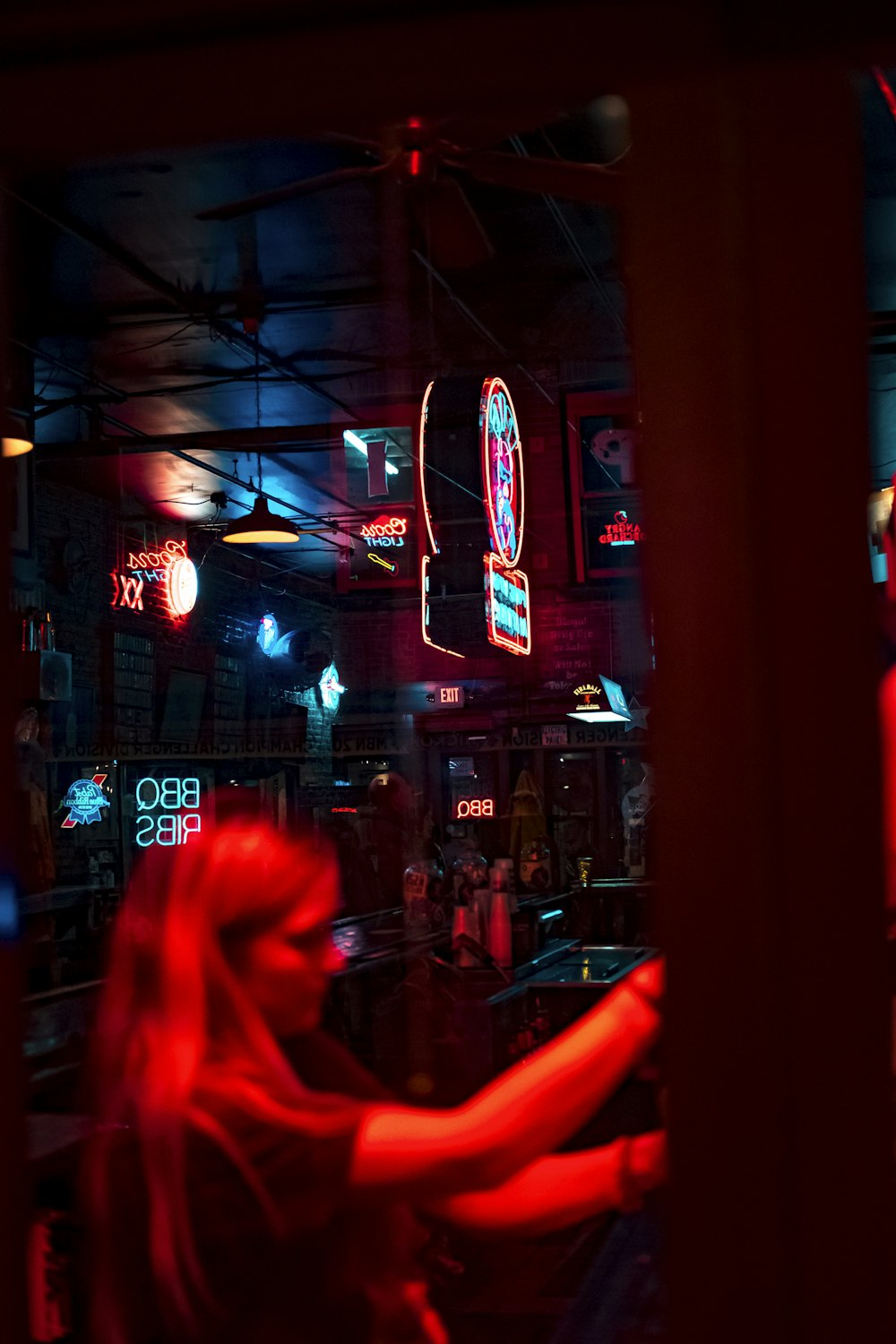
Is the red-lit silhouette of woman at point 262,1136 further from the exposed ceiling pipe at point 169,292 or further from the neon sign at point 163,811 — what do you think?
the neon sign at point 163,811

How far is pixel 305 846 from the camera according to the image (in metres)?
1.87

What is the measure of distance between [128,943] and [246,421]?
10088 millimetres

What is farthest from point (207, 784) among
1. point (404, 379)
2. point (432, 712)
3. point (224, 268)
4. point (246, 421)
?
point (224, 268)

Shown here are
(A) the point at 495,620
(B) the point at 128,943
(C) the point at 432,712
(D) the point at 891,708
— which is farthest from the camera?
(C) the point at 432,712

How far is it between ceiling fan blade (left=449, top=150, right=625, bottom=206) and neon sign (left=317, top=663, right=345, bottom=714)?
11.6 meters

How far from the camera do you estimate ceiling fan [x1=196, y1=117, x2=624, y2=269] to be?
376cm

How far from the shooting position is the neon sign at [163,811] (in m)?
12.3

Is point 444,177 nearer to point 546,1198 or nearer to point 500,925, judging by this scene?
point 500,925

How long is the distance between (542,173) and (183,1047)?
9.97 feet

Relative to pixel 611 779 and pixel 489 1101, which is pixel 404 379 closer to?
pixel 611 779

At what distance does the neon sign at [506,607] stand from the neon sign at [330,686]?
27.4 feet

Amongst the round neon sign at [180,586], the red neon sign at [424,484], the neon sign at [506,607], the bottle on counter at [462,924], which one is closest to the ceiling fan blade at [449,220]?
the red neon sign at [424,484]

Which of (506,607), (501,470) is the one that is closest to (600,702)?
(506,607)

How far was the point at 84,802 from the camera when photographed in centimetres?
1163
